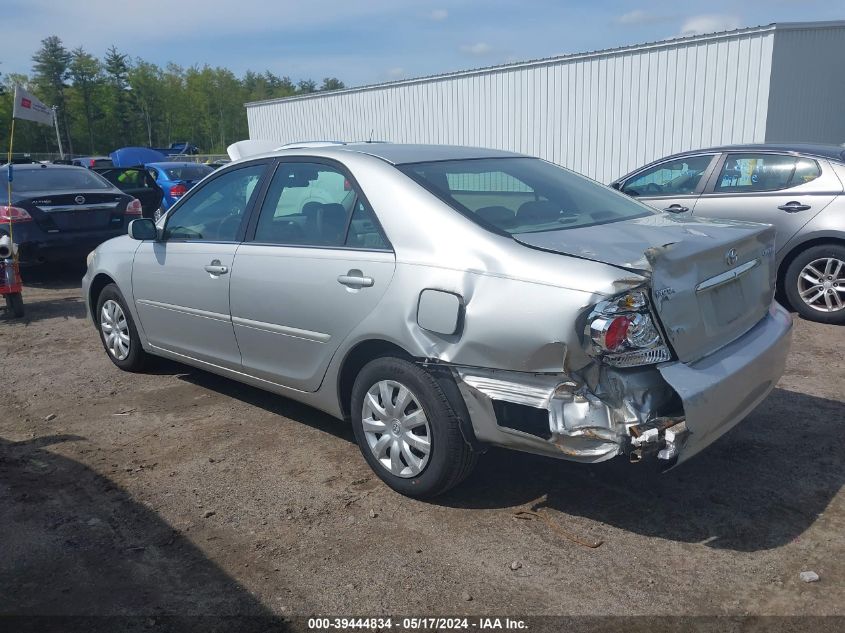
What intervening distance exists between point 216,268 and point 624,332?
264 cm

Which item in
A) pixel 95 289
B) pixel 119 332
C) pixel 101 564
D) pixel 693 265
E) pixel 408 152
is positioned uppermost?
pixel 408 152

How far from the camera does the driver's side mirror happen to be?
5.19m

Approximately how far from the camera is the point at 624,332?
9.85 ft

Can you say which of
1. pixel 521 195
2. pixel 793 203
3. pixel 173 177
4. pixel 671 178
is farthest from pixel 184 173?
pixel 521 195

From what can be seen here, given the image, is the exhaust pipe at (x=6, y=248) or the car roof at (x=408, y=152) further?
the exhaust pipe at (x=6, y=248)

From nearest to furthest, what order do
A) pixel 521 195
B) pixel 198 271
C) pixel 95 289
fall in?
pixel 521 195 → pixel 198 271 → pixel 95 289

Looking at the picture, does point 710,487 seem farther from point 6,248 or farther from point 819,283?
point 6,248

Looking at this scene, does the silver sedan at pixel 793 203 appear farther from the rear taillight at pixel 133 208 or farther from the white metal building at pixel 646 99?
the white metal building at pixel 646 99

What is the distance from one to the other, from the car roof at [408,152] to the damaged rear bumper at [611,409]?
1.38m

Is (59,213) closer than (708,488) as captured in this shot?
No

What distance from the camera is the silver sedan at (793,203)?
22.1 ft

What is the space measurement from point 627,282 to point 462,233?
2.69ft

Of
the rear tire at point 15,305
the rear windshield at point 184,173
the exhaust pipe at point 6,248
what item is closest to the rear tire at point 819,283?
the exhaust pipe at point 6,248

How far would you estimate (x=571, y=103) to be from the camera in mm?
18031
